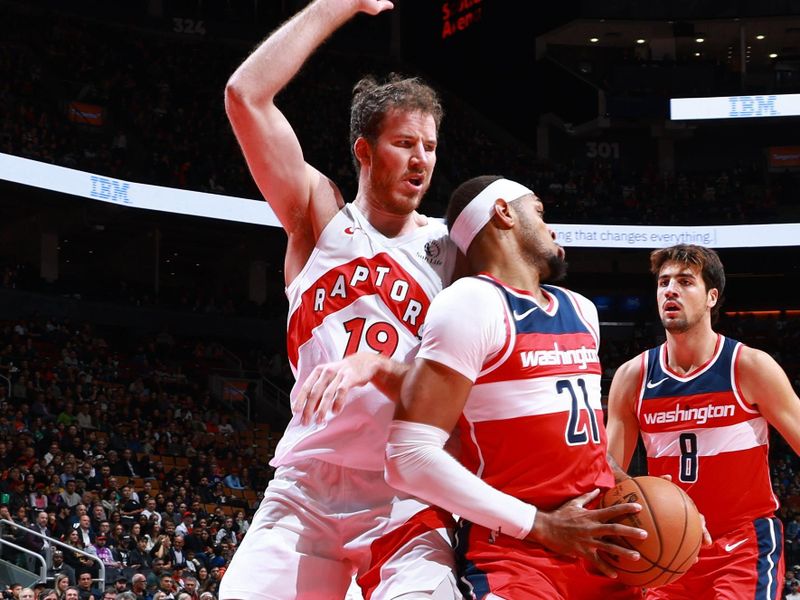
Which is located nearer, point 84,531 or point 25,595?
point 25,595

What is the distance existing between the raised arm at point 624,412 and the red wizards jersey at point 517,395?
96.6 inches

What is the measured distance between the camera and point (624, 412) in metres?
5.78

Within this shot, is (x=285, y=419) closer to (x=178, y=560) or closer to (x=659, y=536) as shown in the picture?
(x=178, y=560)

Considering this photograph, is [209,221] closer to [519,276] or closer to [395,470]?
[519,276]

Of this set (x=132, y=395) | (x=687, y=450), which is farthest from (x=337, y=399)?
(x=132, y=395)

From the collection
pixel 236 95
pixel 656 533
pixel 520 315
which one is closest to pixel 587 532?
pixel 656 533

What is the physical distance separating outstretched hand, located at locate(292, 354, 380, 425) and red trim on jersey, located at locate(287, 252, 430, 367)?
1.67ft

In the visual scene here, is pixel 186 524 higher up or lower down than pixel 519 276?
lower down

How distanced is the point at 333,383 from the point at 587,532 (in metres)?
0.82

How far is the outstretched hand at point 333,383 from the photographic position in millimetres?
3146

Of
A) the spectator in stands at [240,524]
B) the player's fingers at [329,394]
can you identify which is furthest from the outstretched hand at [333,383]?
the spectator in stands at [240,524]

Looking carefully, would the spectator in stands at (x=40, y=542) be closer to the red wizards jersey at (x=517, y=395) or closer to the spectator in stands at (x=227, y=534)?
the spectator in stands at (x=227, y=534)

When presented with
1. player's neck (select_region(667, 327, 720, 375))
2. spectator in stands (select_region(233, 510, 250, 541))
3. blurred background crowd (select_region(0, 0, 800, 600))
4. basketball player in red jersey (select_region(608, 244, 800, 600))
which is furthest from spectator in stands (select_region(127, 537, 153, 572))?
player's neck (select_region(667, 327, 720, 375))

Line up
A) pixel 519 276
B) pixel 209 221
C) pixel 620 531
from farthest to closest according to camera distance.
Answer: pixel 209 221, pixel 519 276, pixel 620 531
